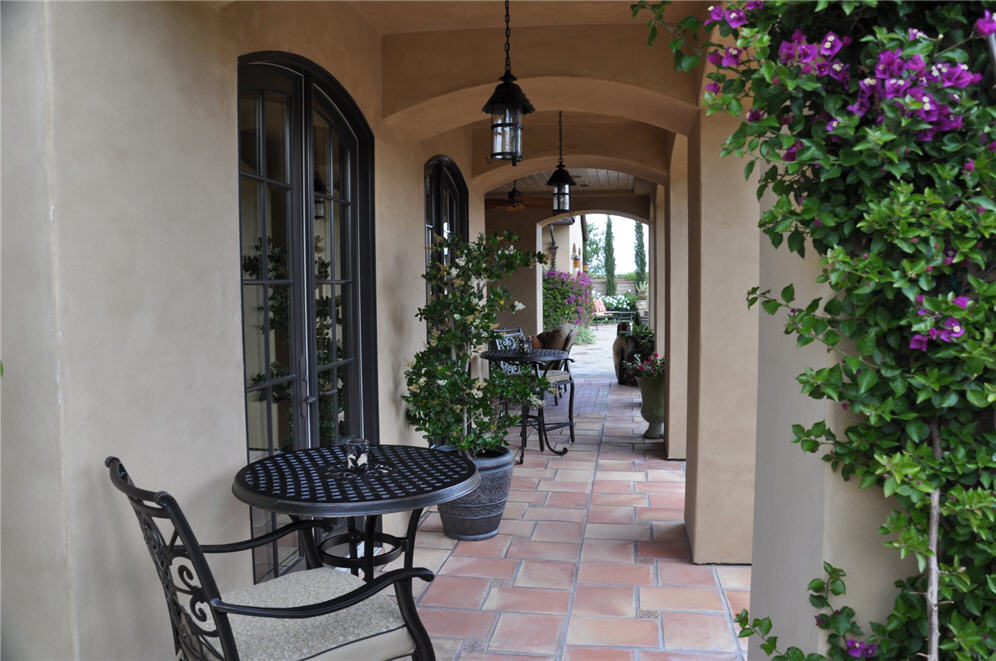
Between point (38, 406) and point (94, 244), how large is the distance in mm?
418

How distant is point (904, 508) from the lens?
1.31m

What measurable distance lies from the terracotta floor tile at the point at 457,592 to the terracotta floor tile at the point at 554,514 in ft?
3.51

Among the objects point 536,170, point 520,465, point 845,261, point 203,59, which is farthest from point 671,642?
point 536,170

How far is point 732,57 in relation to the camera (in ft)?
4.12

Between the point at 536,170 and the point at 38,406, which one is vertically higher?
the point at 536,170

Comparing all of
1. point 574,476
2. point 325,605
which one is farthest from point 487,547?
point 325,605

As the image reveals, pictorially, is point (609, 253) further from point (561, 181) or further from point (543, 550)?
point (543, 550)

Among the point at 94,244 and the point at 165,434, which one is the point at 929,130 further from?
the point at 165,434

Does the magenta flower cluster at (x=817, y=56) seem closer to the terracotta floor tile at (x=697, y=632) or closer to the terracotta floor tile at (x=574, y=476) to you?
the terracotta floor tile at (x=697, y=632)

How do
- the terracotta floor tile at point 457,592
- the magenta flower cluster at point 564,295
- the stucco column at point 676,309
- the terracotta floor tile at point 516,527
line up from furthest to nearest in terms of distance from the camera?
the magenta flower cluster at point 564,295 < the stucco column at point 676,309 < the terracotta floor tile at point 516,527 < the terracotta floor tile at point 457,592

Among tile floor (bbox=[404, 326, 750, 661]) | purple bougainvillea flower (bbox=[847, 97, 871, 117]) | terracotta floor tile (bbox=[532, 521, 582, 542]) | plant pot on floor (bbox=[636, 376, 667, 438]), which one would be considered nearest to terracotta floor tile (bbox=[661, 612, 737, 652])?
tile floor (bbox=[404, 326, 750, 661])

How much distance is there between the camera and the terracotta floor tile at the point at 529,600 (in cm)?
344

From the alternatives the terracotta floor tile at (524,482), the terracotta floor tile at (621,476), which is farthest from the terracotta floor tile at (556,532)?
the terracotta floor tile at (621,476)

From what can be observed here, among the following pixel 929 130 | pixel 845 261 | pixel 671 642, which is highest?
pixel 929 130
